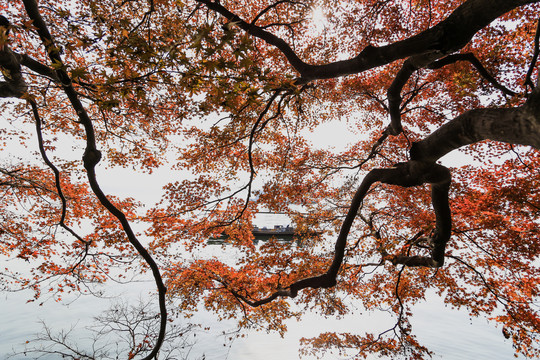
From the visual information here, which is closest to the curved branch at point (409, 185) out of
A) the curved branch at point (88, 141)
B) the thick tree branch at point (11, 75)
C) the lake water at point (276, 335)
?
the curved branch at point (88, 141)

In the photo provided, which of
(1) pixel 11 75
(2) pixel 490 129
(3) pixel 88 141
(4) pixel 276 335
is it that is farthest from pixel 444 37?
(4) pixel 276 335

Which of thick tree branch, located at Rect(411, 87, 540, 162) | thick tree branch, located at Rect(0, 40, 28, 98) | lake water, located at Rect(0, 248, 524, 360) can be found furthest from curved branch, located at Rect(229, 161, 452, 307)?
lake water, located at Rect(0, 248, 524, 360)

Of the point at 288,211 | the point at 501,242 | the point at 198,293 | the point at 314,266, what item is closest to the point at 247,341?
the point at 198,293

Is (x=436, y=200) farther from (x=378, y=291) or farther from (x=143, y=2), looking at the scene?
(x=378, y=291)

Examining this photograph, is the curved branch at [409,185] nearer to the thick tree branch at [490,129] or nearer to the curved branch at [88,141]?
the thick tree branch at [490,129]

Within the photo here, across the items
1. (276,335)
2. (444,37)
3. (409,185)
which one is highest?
(444,37)

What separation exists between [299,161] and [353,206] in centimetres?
499

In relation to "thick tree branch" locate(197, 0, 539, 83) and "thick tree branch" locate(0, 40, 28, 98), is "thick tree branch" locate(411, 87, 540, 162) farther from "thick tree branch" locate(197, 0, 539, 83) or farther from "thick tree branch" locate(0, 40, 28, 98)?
"thick tree branch" locate(0, 40, 28, 98)

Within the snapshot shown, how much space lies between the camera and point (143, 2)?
548 cm

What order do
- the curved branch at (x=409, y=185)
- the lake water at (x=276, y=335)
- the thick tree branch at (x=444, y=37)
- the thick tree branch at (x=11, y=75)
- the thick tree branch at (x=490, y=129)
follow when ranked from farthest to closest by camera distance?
the lake water at (x=276, y=335), the curved branch at (x=409, y=185), the thick tree branch at (x=11, y=75), the thick tree branch at (x=444, y=37), the thick tree branch at (x=490, y=129)

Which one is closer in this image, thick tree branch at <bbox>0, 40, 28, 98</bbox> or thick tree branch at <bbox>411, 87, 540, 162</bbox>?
thick tree branch at <bbox>411, 87, 540, 162</bbox>

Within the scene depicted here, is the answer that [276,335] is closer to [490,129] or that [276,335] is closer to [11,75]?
[490,129]

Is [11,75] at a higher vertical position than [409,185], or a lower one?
higher

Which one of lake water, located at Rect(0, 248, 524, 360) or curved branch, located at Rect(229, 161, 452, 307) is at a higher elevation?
curved branch, located at Rect(229, 161, 452, 307)
